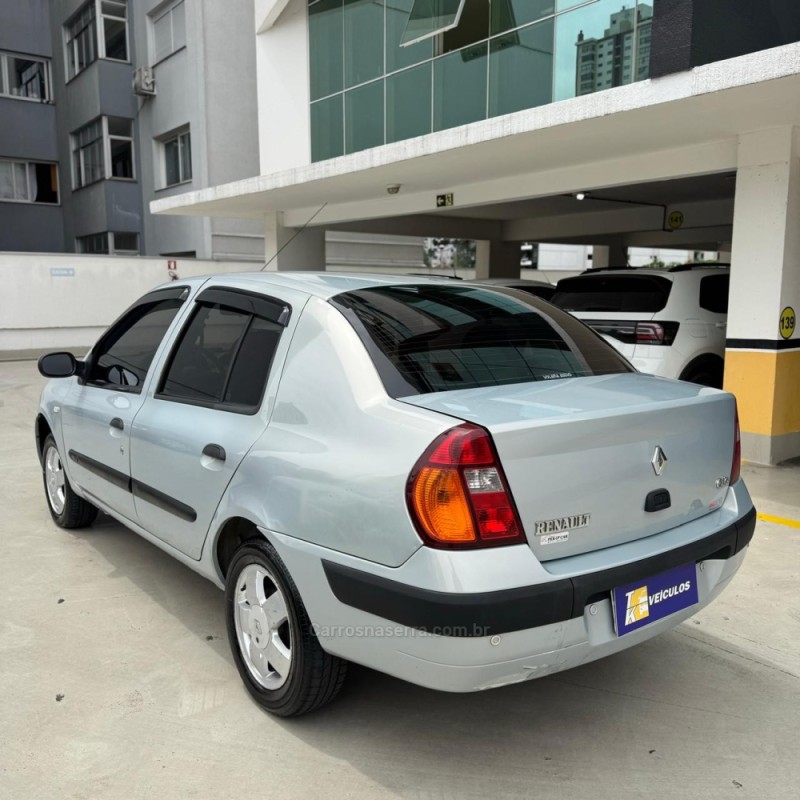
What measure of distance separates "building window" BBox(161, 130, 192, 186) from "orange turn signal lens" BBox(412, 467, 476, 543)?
69.3 ft

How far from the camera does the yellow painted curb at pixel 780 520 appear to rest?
5.18m

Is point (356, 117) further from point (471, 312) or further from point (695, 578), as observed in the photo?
point (695, 578)

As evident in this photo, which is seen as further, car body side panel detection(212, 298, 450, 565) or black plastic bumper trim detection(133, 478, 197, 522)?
black plastic bumper trim detection(133, 478, 197, 522)

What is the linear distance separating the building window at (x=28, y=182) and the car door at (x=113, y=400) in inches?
925

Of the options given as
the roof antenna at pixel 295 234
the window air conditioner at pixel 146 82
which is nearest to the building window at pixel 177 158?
the window air conditioner at pixel 146 82

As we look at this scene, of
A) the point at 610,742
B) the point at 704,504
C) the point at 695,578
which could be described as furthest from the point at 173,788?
the point at 704,504

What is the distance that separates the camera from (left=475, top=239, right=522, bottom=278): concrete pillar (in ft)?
61.4

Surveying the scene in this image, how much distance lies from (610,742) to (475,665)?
87 centimetres

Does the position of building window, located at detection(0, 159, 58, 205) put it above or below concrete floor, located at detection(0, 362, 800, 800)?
above

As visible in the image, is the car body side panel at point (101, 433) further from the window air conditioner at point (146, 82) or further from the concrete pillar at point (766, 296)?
the window air conditioner at point (146, 82)

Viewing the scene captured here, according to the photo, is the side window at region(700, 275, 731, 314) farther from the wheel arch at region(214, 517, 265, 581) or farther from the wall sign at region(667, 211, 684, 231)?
the wall sign at region(667, 211, 684, 231)

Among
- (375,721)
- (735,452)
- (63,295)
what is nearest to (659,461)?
(735,452)

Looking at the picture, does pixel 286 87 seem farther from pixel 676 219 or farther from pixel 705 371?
pixel 705 371

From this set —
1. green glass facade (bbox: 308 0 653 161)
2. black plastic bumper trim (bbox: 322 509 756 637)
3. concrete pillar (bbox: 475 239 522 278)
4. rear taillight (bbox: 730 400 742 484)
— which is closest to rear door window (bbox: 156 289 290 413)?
black plastic bumper trim (bbox: 322 509 756 637)
